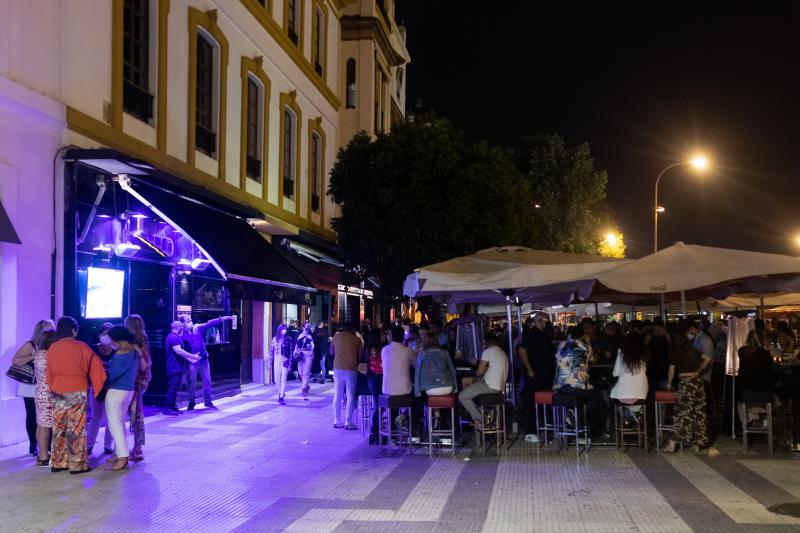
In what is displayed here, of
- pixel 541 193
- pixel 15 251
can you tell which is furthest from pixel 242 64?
pixel 541 193

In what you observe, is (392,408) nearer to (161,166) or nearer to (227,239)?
(227,239)

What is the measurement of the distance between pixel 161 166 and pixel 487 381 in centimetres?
813

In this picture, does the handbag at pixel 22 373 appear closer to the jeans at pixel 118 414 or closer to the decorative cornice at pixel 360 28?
the jeans at pixel 118 414

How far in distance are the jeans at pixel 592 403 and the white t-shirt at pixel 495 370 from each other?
81 cm

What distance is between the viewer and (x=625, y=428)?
1060cm

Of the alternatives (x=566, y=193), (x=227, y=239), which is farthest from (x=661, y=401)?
(x=566, y=193)

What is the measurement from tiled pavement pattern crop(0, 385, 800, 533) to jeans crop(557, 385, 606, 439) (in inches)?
25.4

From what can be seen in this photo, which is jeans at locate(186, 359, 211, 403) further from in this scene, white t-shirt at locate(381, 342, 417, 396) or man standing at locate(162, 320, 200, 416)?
white t-shirt at locate(381, 342, 417, 396)

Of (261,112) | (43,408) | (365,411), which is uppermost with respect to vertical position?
(261,112)

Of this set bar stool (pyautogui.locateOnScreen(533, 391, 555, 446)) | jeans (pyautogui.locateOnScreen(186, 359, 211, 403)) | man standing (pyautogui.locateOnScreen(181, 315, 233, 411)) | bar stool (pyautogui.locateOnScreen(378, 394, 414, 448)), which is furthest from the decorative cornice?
bar stool (pyautogui.locateOnScreen(533, 391, 555, 446))

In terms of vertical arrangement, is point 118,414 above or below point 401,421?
above

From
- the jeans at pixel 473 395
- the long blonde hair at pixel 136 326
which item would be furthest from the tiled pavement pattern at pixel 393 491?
the long blonde hair at pixel 136 326

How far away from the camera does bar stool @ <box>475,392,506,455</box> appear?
1035 cm

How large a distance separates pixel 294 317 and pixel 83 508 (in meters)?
15.2
